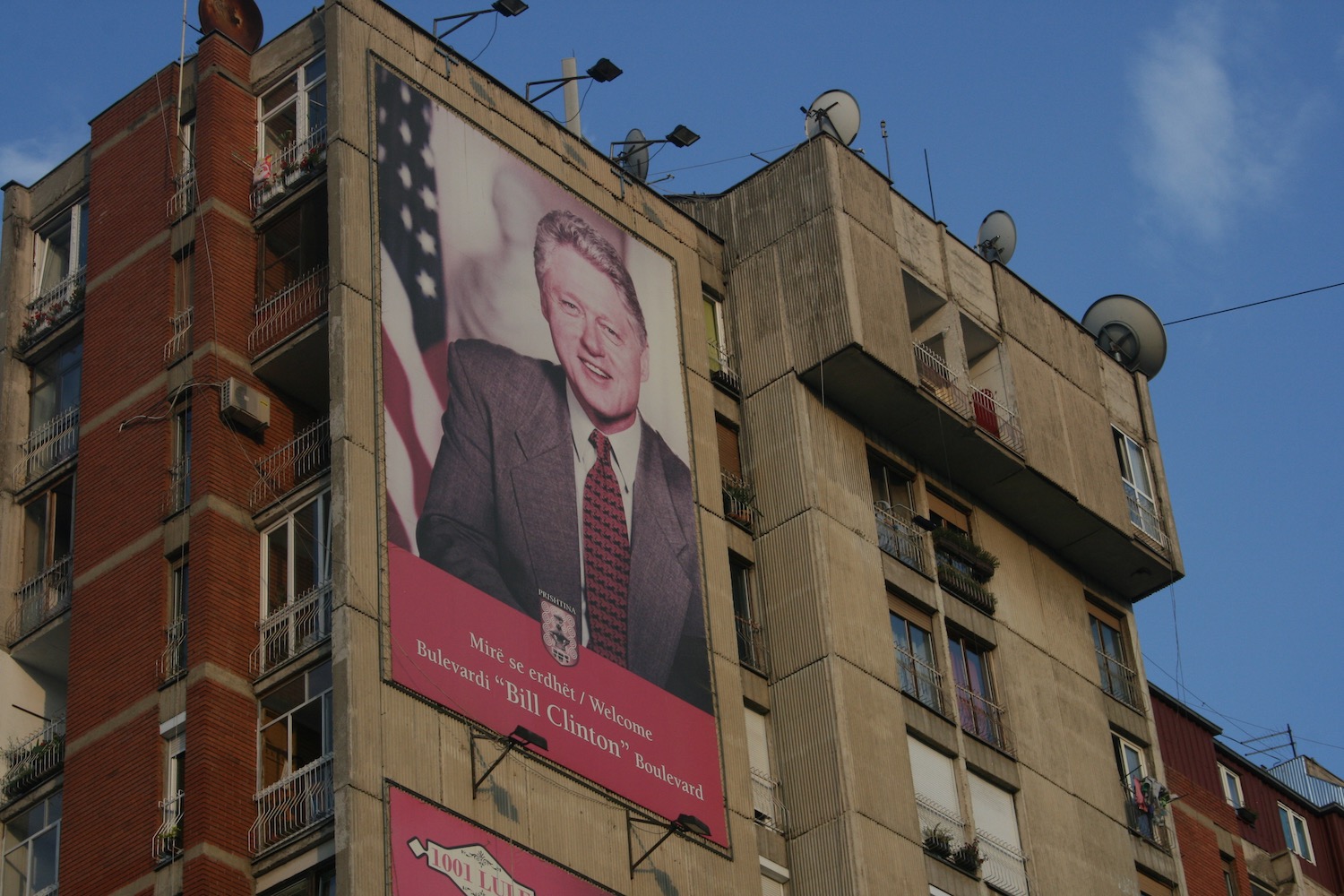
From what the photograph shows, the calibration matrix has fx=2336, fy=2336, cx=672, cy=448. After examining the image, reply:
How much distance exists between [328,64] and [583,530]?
35.7ft

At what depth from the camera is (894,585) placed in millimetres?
52406

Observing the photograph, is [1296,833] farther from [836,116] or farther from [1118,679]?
[836,116]

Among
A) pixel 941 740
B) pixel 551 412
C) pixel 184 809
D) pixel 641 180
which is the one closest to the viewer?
pixel 184 809

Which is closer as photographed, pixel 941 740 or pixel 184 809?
pixel 184 809

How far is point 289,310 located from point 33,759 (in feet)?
32.7

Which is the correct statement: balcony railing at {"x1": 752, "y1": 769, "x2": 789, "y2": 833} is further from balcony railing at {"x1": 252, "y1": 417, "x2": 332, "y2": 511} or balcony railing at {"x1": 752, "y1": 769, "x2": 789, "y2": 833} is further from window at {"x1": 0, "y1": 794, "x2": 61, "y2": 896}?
window at {"x1": 0, "y1": 794, "x2": 61, "y2": 896}

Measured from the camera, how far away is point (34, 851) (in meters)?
44.2

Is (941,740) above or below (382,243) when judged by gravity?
Result: below

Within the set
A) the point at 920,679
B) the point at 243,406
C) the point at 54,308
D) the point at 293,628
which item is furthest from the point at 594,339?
the point at 54,308

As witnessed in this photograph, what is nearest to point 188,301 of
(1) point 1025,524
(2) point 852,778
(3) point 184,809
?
(3) point 184,809

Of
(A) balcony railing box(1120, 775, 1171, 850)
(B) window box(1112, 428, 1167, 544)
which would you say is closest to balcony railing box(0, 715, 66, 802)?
(A) balcony railing box(1120, 775, 1171, 850)

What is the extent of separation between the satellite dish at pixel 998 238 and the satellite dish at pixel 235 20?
2100cm

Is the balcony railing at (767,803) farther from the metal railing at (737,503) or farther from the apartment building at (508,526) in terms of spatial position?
the metal railing at (737,503)

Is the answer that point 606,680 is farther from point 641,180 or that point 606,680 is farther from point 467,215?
point 641,180
